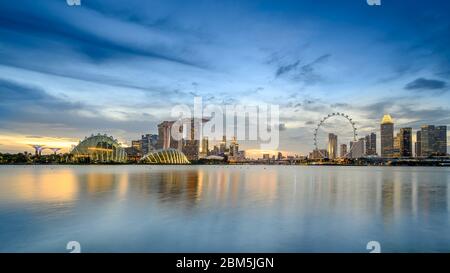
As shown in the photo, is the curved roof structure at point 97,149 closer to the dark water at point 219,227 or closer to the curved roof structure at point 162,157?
the curved roof structure at point 162,157

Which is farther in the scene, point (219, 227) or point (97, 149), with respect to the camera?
point (97, 149)

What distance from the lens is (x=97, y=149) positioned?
140250mm

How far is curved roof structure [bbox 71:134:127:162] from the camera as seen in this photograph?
141 metres

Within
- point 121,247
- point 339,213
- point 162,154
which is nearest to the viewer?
point 121,247

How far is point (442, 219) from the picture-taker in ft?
43.2

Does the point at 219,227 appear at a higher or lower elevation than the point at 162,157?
higher

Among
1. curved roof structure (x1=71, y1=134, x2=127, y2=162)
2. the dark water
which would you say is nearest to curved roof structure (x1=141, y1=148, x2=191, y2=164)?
curved roof structure (x1=71, y1=134, x2=127, y2=162)

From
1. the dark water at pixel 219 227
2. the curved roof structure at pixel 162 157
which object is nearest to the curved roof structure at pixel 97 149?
the curved roof structure at pixel 162 157

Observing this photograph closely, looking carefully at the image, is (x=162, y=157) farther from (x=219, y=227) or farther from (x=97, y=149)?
(x=219, y=227)

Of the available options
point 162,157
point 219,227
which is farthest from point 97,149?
point 219,227

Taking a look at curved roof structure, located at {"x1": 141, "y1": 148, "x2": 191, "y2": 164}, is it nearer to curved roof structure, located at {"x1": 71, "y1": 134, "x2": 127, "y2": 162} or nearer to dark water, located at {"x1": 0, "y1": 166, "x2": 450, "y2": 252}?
curved roof structure, located at {"x1": 71, "y1": 134, "x2": 127, "y2": 162}
